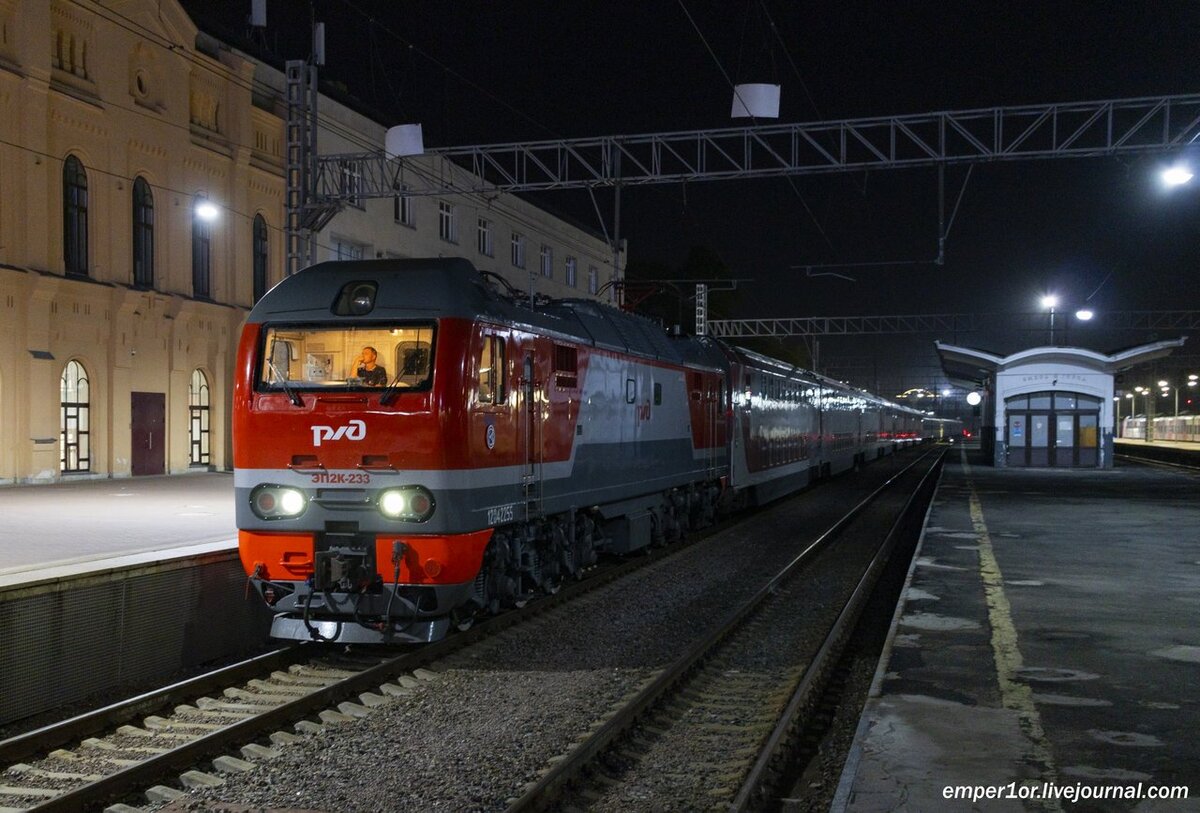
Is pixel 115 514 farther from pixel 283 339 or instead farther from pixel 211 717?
pixel 211 717

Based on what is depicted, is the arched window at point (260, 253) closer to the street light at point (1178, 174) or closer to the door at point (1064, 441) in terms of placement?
Answer: the street light at point (1178, 174)

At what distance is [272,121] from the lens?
106ft

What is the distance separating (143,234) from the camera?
2814cm

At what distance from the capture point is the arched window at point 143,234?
27781 millimetres

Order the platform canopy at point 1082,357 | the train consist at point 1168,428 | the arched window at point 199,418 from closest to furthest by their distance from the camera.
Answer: the arched window at point 199,418 < the platform canopy at point 1082,357 < the train consist at point 1168,428

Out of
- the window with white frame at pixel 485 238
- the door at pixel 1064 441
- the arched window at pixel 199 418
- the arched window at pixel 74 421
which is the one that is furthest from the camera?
the window with white frame at pixel 485 238

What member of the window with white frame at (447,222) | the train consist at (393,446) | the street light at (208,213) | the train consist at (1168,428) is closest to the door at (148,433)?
the street light at (208,213)

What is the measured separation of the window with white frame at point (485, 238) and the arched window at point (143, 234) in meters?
18.4

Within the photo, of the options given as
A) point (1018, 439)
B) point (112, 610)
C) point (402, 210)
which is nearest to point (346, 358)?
point (112, 610)

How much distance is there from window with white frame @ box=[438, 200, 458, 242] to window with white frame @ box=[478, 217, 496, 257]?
2.15 metres

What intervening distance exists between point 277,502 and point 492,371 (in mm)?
2273

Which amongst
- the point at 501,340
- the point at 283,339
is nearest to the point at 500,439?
the point at 501,340

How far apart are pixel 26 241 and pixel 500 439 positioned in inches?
723

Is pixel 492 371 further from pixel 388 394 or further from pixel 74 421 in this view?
pixel 74 421
